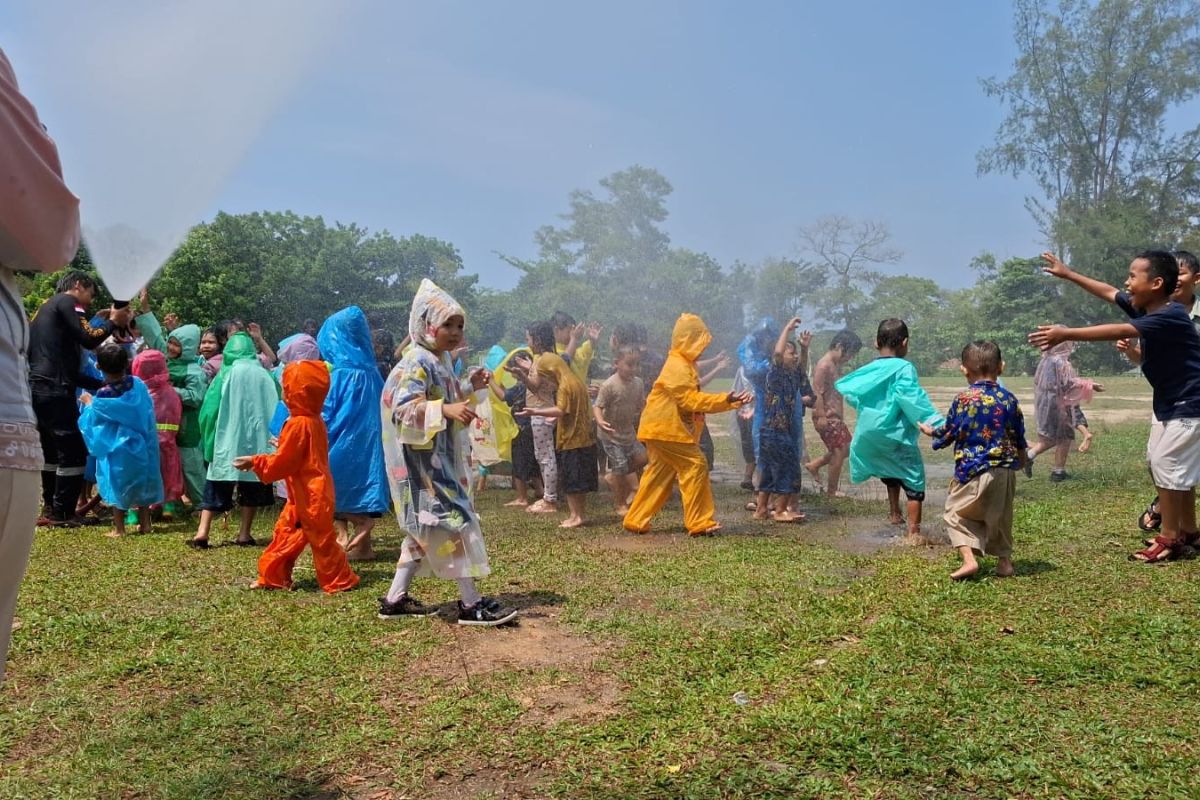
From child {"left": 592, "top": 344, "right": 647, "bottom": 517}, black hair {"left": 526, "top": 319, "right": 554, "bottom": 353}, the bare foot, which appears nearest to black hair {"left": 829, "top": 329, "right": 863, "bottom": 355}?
child {"left": 592, "top": 344, "right": 647, "bottom": 517}

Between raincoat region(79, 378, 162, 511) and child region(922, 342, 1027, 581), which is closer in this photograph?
child region(922, 342, 1027, 581)

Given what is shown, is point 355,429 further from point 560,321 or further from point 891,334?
point 891,334

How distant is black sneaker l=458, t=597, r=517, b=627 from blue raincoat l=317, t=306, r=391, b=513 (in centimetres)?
202

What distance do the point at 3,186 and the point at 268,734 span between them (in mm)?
2526

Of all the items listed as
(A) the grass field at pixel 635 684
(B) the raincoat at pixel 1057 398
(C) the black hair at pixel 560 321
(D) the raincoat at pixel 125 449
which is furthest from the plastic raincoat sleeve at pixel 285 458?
(B) the raincoat at pixel 1057 398

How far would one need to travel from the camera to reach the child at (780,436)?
8.12 metres

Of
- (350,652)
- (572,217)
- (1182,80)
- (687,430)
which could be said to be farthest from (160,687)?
(1182,80)

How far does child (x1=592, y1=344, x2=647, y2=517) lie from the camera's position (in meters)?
8.66

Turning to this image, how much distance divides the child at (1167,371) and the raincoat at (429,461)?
3.72m

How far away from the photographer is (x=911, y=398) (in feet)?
22.9

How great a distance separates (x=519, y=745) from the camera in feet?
11.1

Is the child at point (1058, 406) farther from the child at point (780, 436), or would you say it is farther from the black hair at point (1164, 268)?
the black hair at point (1164, 268)

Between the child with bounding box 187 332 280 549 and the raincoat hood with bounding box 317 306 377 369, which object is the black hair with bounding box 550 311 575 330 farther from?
the child with bounding box 187 332 280 549

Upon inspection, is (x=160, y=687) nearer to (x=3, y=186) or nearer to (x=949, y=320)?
(x=3, y=186)
